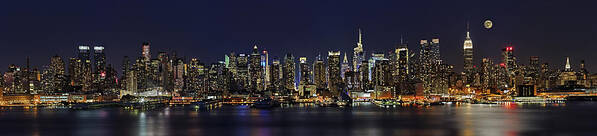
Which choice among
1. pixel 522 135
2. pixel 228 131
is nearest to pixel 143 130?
pixel 228 131

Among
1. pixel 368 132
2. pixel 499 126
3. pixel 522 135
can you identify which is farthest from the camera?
pixel 499 126

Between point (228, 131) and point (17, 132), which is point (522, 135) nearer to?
point (228, 131)

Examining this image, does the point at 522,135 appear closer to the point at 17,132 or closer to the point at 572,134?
the point at 572,134

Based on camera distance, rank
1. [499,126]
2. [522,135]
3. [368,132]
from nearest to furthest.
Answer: [522,135] < [368,132] < [499,126]

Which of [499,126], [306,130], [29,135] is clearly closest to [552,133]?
[499,126]

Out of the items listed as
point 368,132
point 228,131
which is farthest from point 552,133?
point 228,131

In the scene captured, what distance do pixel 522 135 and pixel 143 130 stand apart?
4374cm

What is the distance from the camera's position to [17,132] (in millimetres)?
88188

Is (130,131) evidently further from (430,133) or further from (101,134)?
(430,133)

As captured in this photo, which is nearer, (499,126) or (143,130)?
(143,130)

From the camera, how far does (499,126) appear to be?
9475 cm

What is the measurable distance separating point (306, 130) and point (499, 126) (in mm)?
25441

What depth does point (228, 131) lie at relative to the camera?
89000 mm

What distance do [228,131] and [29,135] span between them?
22.7m
